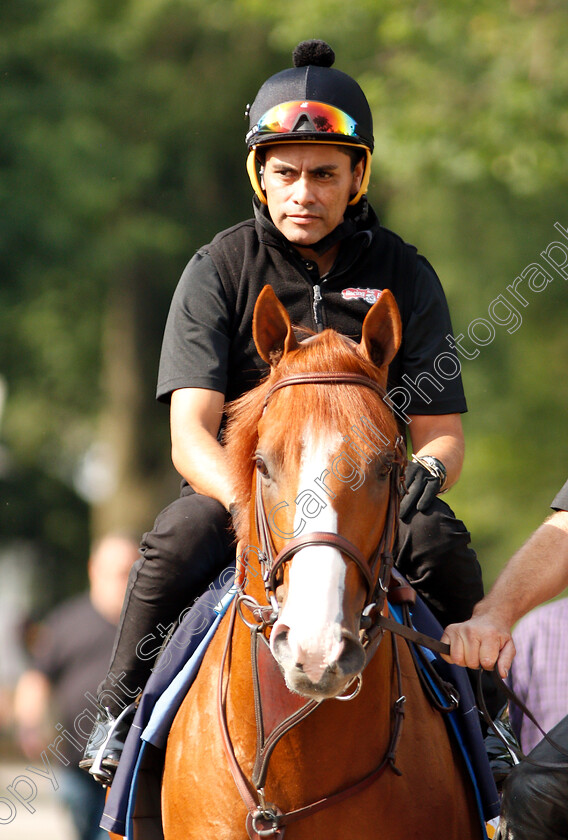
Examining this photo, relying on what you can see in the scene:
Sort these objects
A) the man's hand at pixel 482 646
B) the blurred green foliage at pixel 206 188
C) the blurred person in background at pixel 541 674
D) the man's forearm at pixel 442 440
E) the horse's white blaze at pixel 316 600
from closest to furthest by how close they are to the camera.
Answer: the horse's white blaze at pixel 316 600, the man's hand at pixel 482 646, the man's forearm at pixel 442 440, the blurred person in background at pixel 541 674, the blurred green foliage at pixel 206 188

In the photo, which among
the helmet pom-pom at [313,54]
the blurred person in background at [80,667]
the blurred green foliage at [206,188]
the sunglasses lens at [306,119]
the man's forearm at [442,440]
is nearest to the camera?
the man's forearm at [442,440]

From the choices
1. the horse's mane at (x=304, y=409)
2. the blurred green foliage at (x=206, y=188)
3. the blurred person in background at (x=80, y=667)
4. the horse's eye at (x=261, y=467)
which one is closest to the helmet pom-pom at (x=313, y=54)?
the horse's mane at (x=304, y=409)

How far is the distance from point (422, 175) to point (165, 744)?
12957 mm

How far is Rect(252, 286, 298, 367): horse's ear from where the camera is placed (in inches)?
143

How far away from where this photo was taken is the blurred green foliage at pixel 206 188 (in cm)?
1500

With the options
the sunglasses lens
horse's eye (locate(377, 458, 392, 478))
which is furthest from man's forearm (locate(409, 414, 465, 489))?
the sunglasses lens

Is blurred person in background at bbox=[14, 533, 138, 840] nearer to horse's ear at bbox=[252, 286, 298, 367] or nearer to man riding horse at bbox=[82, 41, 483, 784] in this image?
man riding horse at bbox=[82, 41, 483, 784]

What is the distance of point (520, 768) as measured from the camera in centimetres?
379

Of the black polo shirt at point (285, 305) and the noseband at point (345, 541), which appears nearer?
the noseband at point (345, 541)

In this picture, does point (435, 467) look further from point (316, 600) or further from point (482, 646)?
point (316, 600)

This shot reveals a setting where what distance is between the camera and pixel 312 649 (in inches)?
119

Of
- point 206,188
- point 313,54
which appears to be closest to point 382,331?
point 313,54

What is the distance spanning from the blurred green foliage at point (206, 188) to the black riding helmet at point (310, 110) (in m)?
10.0

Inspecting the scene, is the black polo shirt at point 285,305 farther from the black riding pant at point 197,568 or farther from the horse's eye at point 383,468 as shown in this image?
the horse's eye at point 383,468
